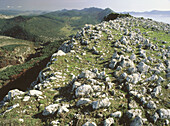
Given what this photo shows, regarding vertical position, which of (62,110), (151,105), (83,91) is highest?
(83,91)

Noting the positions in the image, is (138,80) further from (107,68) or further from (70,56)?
(70,56)

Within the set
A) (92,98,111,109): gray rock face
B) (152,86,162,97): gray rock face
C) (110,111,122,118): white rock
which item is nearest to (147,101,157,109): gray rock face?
(152,86,162,97): gray rock face

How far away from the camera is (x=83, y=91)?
35.6 feet

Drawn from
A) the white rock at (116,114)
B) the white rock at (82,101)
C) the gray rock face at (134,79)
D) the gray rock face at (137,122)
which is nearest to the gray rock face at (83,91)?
the white rock at (82,101)

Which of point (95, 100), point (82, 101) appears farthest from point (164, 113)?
point (82, 101)

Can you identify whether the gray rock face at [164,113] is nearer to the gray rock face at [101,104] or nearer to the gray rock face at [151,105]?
the gray rock face at [151,105]

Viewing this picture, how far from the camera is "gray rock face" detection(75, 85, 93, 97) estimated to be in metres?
10.8

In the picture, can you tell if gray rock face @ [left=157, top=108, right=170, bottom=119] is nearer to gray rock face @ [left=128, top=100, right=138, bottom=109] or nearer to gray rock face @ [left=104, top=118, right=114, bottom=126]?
gray rock face @ [left=128, top=100, right=138, bottom=109]

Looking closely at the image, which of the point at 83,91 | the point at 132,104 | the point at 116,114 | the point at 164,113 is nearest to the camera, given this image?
the point at 164,113

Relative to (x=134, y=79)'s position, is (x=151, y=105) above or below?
below

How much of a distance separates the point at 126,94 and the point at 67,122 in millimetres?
6453

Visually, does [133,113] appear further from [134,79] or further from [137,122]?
[134,79]

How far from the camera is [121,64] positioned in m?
15.7

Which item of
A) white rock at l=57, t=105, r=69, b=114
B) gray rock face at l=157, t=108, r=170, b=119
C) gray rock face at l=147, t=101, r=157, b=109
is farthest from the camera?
white rock at l=57, t=105, r=69, b=114
